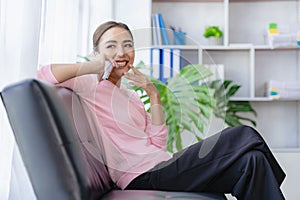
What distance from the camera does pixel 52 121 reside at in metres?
1.19

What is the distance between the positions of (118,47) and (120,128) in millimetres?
335

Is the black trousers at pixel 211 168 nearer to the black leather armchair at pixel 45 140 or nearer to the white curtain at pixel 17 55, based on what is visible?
the white curtain at pixel 17 55

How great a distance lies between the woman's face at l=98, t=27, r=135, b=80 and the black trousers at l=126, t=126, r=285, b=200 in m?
0.42

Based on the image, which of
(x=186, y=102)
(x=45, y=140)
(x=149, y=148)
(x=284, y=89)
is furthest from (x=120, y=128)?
(x=284, y=89)

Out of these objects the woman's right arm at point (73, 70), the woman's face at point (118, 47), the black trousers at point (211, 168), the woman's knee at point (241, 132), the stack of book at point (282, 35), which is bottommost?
the black trousers at point (211, 168)

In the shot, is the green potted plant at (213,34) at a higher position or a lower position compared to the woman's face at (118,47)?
higher

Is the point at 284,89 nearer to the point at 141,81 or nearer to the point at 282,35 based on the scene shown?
the point at 282,35

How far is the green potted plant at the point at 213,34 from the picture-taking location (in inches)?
147

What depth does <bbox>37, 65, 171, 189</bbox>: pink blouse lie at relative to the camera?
170 centimetres

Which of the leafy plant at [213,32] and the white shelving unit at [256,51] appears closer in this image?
the leafy plant at [213,32]

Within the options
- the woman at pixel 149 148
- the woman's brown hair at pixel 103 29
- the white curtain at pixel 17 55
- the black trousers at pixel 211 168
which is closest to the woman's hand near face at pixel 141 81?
the woman at pixel 149 148

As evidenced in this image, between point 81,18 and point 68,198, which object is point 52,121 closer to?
point 68,198

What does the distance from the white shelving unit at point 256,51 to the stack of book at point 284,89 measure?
20 cm

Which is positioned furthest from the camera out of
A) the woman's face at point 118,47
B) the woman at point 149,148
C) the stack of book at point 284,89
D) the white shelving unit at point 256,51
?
the white shelving unit at point 256,51
